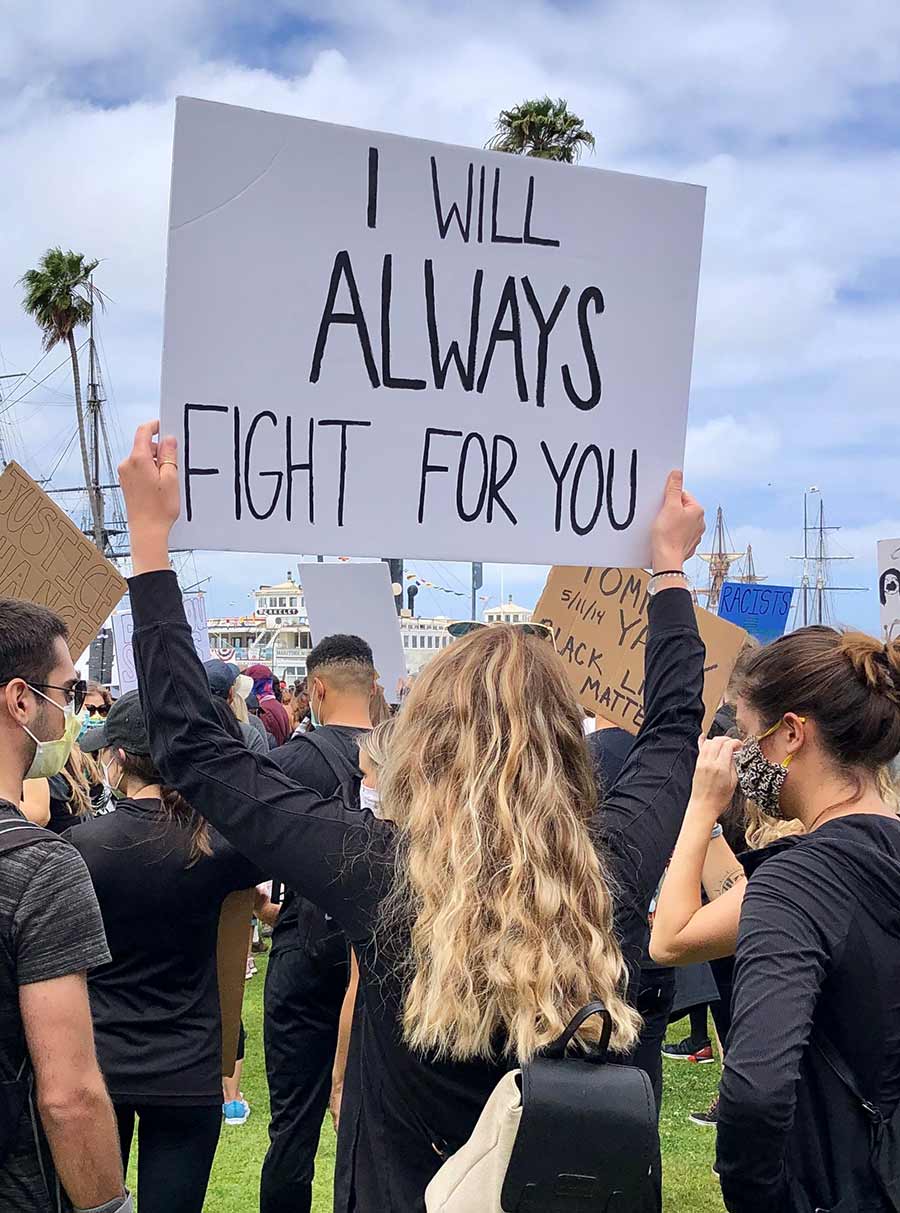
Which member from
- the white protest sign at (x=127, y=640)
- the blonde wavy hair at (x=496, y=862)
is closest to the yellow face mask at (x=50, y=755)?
the blonde wavy hair at (x=496, y=862)

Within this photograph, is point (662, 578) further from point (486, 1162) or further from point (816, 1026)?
point (486, 1162)

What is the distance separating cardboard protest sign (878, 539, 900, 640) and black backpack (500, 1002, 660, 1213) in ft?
16.5

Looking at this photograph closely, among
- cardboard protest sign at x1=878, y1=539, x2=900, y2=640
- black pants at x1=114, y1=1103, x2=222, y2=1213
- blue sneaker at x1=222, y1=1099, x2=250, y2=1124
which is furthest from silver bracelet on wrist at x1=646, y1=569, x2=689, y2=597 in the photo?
blue sneaker at x1=222, y1=1099, x2=250, y2=1124

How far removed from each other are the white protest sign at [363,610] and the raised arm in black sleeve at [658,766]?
427 centimetres

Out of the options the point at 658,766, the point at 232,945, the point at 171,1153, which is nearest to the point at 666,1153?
the point at 232,945

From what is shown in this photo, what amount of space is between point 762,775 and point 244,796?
1.13 m

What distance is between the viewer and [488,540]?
2.74 m

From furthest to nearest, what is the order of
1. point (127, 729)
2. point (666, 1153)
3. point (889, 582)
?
point (889, 582) < point (666, 1153) < point (127, 729)

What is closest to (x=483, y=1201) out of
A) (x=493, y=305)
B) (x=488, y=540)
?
(x=488, y=540)

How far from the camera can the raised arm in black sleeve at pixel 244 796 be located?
1.95 metres

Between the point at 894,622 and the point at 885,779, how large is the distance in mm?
3924

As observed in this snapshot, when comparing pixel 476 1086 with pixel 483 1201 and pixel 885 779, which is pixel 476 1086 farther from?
pixel 885 779

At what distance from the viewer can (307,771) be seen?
471 centimetres

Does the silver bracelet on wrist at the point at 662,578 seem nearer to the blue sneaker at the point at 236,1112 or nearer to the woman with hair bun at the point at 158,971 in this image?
the woman with hair bun at the point at 158,971
